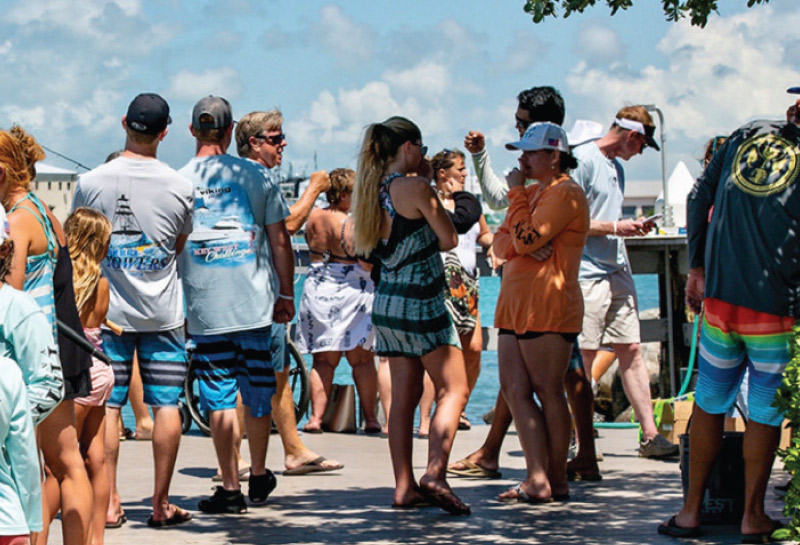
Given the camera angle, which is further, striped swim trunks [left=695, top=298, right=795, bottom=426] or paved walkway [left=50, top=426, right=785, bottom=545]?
paved walkway [left=50, top=426, right=785, bottom=545]

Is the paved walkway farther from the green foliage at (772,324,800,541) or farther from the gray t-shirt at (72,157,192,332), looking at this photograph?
the gray t-shirt at (72,157,192,332)

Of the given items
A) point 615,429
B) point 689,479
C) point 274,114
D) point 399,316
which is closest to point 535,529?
point 689,479

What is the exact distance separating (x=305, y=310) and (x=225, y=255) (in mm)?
3332

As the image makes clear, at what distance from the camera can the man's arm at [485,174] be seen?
8453 millimetres

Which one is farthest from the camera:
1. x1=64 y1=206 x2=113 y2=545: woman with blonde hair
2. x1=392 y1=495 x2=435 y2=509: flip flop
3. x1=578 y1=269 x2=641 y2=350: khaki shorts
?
x1=578 y1=269 x2=641 y2=350: khaki shorts

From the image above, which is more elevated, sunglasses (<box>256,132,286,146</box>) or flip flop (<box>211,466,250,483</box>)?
sunglasses (<box>256,132,286,146</box>)

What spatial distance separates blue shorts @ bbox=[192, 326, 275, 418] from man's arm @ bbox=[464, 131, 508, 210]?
2.08 metres

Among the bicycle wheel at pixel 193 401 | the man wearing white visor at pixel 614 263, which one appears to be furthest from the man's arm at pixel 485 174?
the bicycle wheel at pixel 193 401

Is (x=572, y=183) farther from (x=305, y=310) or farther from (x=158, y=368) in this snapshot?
(x=305, y=310)

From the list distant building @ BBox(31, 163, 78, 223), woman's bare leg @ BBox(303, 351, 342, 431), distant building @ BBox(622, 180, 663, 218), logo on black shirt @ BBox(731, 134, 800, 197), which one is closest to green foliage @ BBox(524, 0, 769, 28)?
→ logo on black shirt @ BBox(731, 134, 800, 197)

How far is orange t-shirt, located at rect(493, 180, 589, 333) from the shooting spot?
688cm

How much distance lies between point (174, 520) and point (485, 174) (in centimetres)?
315

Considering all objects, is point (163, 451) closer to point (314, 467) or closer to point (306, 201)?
point (314, 467)

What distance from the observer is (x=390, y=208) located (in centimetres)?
681
